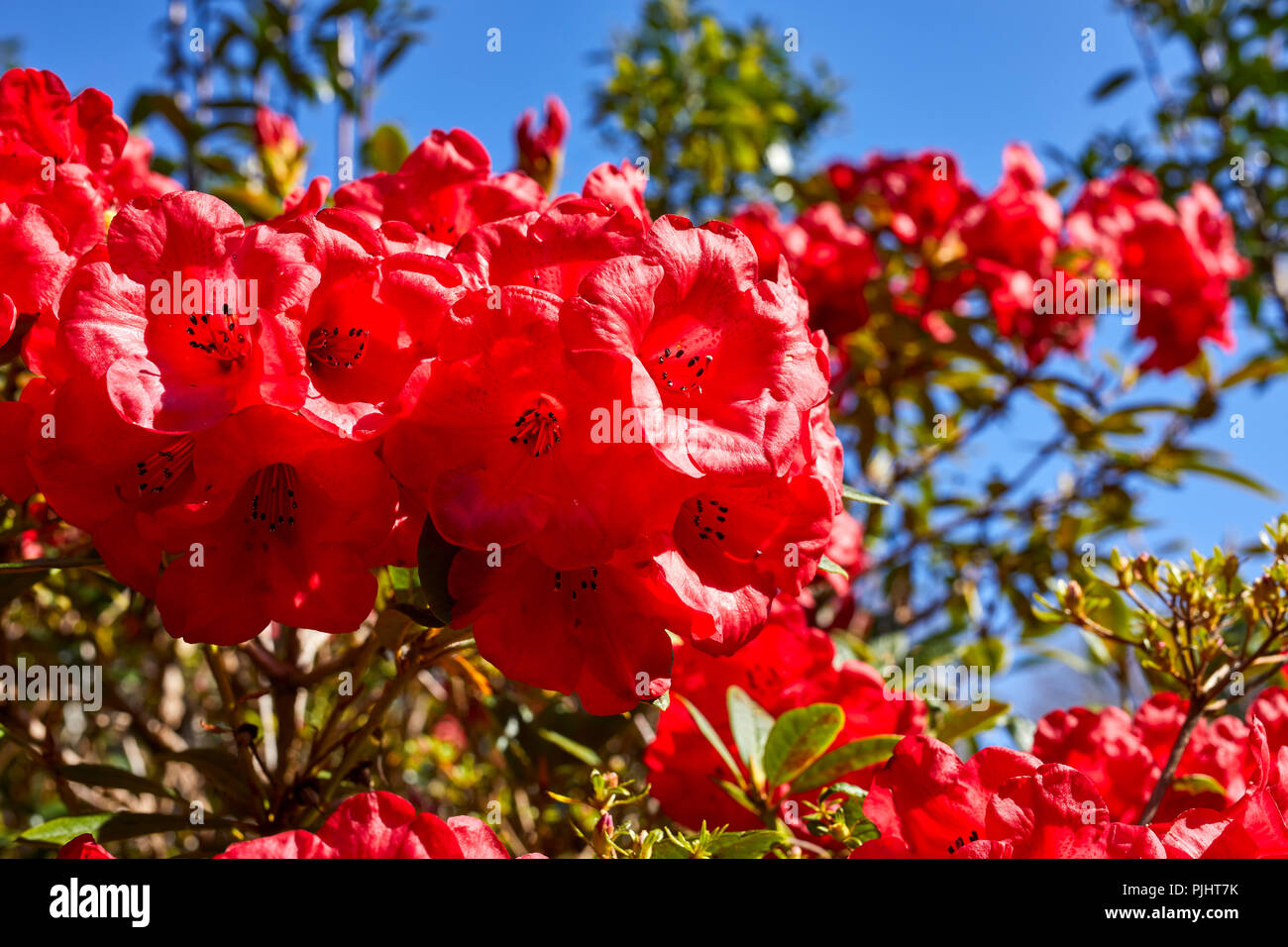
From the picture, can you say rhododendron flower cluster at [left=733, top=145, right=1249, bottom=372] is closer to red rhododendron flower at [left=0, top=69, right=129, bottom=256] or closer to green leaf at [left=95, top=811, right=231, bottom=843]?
red rhododendron flower at [left=0, top=69, right=129, bottom=256]

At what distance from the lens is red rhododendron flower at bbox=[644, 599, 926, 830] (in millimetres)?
1277

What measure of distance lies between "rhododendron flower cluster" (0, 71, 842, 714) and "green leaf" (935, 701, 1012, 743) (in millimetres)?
652

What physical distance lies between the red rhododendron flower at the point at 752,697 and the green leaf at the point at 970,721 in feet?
0.38

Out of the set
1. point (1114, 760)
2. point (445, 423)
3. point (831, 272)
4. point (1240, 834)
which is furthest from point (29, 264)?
point (831, 272)

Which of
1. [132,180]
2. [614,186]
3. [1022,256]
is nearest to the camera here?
[614,186]

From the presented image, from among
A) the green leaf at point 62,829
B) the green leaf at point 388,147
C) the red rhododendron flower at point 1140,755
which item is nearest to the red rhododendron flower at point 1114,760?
the red rhododendron flower at point 1140,755

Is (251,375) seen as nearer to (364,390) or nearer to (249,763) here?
(364,390)

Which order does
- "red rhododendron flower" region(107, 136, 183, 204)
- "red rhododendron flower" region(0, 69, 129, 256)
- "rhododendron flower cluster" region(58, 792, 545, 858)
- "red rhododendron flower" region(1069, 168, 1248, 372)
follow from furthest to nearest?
"red rhododendron flower" region(1069, 168, 1248, 372) → "red rhododendron flower" region(107, 136, 183, 204) → "red rhododendron flower" region(0, 69, 129, 256) → "rhododendron flower cluster" region(58, 792, 545, 858)

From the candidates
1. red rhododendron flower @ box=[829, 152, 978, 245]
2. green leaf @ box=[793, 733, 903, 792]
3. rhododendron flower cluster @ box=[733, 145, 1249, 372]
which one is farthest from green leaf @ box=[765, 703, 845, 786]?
red rhododendron flower @ box=[829, 152, 978, 245]

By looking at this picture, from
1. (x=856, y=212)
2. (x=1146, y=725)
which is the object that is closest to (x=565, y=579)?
(x=1146, y=725)

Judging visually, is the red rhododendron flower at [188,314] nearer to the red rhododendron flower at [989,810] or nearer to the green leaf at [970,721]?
the red rhododendron flower at [989,810]

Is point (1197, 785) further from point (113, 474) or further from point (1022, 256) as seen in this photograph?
point (1022, 256)

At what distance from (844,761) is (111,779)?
2.83 ft

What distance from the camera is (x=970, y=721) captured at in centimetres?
144
